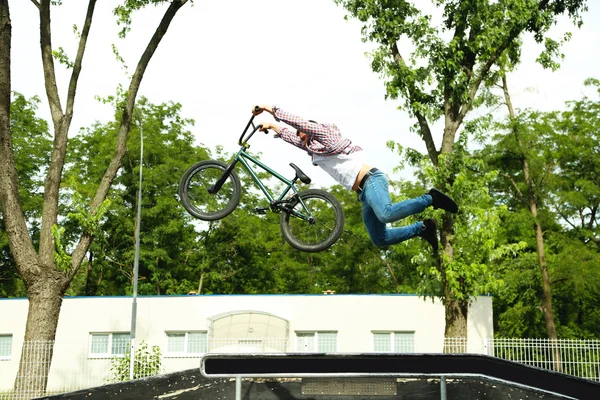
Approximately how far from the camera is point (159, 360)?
16219 mm

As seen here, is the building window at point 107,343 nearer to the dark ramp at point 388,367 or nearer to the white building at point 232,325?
the white building at point 232,325

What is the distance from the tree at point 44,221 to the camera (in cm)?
1211

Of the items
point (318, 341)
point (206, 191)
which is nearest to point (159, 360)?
point (318, 341)

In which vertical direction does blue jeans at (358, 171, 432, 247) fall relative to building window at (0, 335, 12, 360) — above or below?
above

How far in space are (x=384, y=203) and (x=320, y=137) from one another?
849mm

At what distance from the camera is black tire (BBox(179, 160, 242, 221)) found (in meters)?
7.18

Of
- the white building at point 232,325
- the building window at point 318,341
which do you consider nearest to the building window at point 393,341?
the white building at point 232,325

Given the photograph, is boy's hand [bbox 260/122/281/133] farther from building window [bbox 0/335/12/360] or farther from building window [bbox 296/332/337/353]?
building window [bbox 0/335/12/360]

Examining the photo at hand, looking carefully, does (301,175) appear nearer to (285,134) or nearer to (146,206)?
(285,134)

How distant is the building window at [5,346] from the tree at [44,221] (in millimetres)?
13337

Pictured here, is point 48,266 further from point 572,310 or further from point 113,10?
point 572,310

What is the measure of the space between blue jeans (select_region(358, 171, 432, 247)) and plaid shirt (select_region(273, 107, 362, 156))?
0.39 m

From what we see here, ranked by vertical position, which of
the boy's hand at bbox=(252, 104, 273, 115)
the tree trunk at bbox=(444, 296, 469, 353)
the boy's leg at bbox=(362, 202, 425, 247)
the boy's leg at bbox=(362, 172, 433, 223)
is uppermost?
the boy's hand at bbox=(252, 104, 273, 115)

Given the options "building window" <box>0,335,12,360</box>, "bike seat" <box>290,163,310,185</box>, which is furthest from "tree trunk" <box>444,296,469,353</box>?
"building window" <box>0,335,12,360</box>
